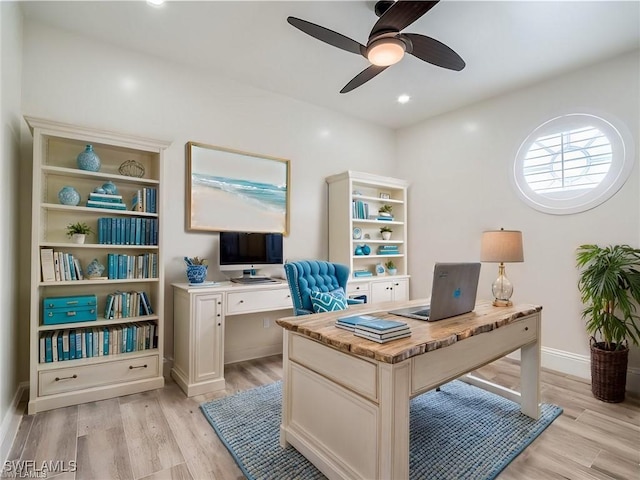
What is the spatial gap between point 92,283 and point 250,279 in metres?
1.27

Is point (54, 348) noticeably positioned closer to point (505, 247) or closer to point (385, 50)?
point (385, 50)

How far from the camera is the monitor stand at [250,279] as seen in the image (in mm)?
3192

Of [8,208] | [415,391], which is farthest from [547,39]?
[8,208]

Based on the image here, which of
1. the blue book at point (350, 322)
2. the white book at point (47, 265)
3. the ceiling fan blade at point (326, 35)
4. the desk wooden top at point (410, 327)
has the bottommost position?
the desk wooden top at point (410, 327)

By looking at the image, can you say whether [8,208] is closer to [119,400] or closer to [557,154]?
[119,400]

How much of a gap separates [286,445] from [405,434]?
886 mm

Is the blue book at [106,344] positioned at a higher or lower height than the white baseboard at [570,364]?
higher

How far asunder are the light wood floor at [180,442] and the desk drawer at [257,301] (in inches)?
27.1

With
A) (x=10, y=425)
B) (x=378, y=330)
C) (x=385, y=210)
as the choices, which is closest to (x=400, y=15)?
(x=378, y=330)

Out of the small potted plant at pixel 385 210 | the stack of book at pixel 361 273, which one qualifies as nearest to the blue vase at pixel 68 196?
the stack of book at pixel 361 273

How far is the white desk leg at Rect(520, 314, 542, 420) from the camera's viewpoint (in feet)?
7.52

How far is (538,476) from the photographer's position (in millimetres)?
1748

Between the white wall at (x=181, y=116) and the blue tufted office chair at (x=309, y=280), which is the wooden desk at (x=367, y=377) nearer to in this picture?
the blue tufted office chair at (x=309, y=280)

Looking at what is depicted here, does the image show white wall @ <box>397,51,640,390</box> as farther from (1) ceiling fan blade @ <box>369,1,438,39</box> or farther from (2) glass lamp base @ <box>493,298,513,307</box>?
(1) ceiling fan blade @ <box>369,1,438,39</box>
